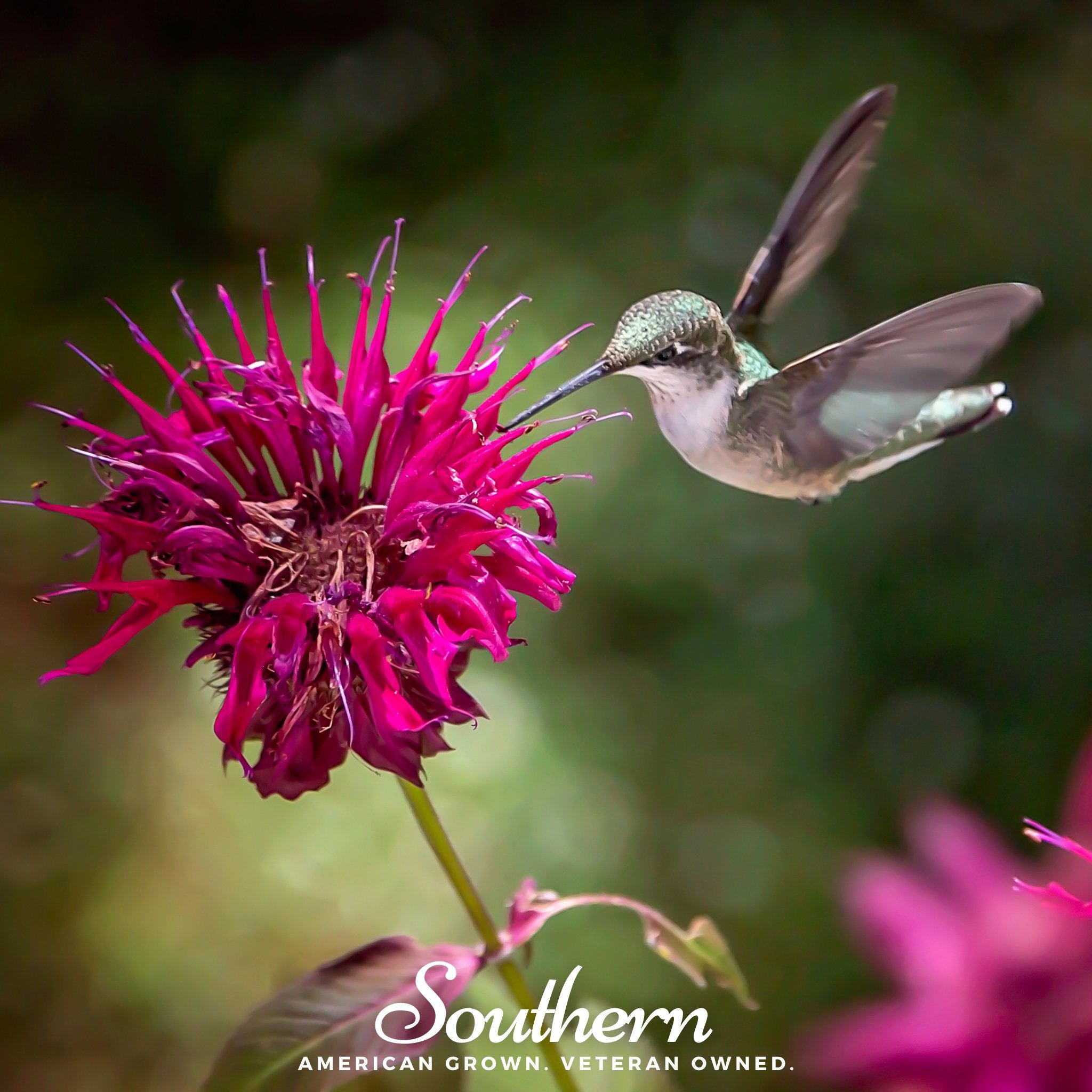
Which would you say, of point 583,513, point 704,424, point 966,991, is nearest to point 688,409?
point 704,424

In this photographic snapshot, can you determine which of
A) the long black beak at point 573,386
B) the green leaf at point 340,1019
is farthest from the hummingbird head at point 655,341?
the green leaf at point 340,1019

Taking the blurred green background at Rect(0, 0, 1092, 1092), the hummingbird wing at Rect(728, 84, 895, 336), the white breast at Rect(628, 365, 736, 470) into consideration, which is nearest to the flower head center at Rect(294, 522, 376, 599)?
the white breast at Rect(628, 365, 736, 470)

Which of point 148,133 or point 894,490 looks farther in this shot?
point 148,133

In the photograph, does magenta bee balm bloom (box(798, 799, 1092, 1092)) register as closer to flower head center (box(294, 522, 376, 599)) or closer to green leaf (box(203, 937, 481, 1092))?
green leaf (box(203, 937, 481, 1092))

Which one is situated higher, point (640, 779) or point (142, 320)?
point (142, 320)

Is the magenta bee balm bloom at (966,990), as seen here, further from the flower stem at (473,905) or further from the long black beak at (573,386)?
the long black beak at (573,386)

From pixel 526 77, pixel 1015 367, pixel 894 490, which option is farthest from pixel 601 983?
pixel 526 77

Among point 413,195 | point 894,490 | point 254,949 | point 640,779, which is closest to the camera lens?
point 254,949

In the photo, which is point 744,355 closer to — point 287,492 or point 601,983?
point 287,492
